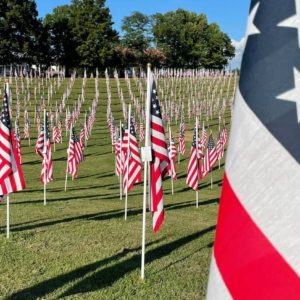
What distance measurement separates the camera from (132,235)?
42.8ft

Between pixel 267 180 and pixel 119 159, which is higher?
pixel 267 180

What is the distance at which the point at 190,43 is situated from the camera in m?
129

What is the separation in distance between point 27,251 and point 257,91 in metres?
9.94

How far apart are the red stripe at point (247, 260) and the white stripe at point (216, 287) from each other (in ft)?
0.09

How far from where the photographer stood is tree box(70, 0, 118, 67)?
99.9m

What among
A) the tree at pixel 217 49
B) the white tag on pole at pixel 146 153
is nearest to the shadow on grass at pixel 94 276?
the white tag on pole at pixel 146 153

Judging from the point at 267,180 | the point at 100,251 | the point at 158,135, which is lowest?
the point at 100,251

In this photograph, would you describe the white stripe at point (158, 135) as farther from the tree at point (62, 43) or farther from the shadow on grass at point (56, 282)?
Result: the tree at point (62, 43)

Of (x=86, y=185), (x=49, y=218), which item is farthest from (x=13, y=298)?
(x=86, y=185)

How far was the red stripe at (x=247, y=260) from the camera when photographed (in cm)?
229

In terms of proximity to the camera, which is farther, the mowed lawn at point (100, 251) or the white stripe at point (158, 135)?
the white stripe at point (158, 135)

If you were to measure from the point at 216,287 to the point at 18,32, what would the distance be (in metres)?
102

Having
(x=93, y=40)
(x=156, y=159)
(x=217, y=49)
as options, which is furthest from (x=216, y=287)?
(x=217, y=49)

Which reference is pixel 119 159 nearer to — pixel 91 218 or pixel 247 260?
pixel 91 218
